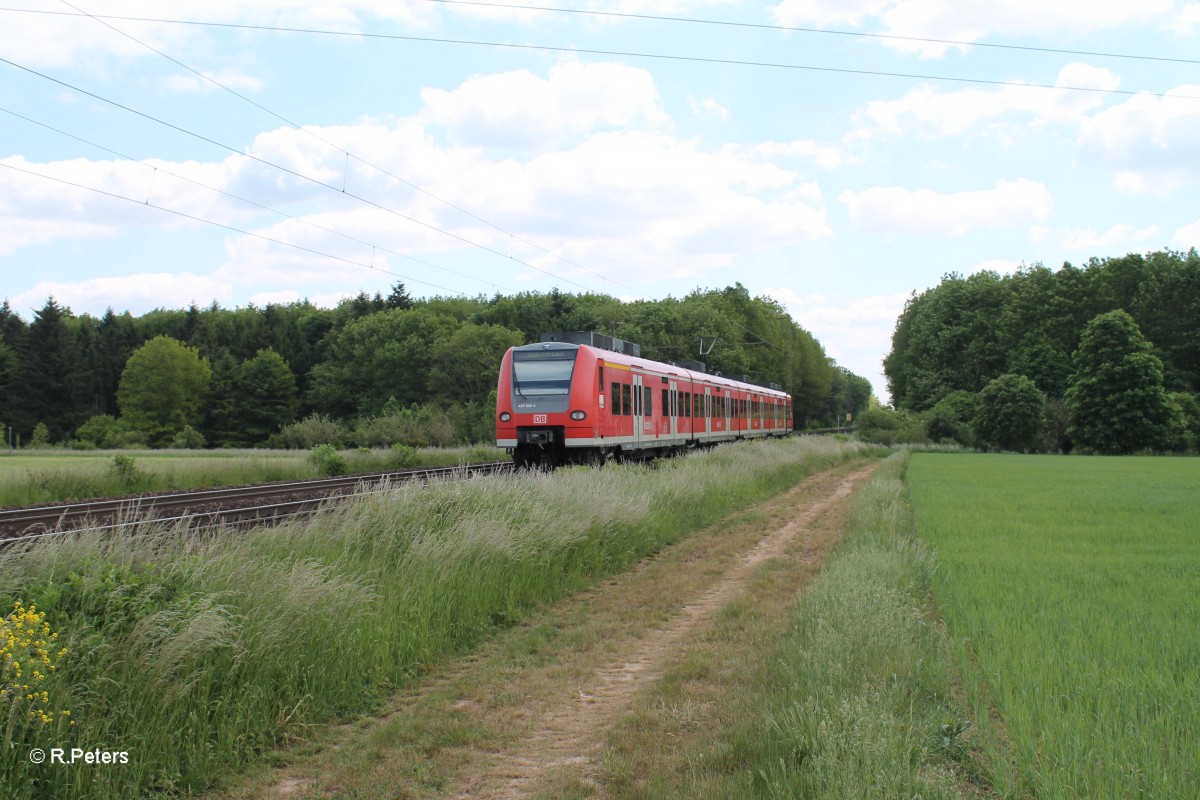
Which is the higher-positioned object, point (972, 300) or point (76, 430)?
point (972, 300)

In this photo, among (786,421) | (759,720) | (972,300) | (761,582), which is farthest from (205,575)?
(972,300)

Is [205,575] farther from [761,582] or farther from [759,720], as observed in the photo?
[761,582]

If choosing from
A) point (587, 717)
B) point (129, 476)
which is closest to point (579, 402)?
point (129, 476)

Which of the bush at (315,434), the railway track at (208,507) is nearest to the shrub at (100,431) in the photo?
the bush at (315,434)

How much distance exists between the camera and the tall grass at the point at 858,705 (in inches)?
154

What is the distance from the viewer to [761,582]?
10.3m

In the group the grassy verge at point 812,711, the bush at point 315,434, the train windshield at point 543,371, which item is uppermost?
the train windshield at point 543,371

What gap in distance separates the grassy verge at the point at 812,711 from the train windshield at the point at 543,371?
11953 millimetres

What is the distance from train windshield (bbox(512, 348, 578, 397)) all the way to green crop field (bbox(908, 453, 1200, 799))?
28.5ft

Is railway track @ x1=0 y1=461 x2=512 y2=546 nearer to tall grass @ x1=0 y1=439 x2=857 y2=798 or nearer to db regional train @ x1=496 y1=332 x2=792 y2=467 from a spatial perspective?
tall grass @ x1=0 y1=439 x2=857 y2=798

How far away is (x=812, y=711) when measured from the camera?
4684 mm

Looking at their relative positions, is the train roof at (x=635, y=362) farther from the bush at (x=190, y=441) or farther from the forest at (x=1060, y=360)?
the bush at (x=190, y=441)

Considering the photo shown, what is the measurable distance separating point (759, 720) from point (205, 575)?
375 centimetres

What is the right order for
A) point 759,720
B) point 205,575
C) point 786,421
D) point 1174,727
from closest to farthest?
point 1174,727 < point 759,720 < point 205,575 < point 786,421
